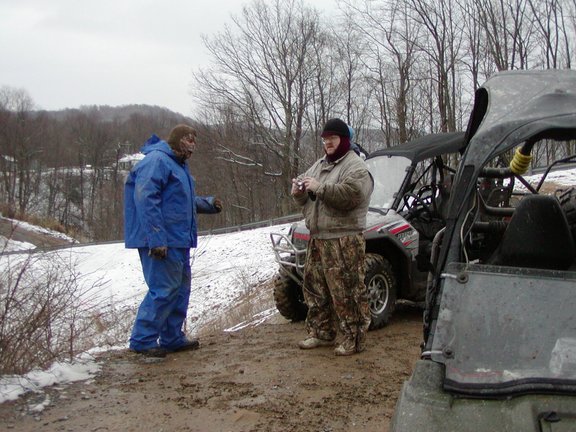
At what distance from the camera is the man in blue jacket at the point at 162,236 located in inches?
199

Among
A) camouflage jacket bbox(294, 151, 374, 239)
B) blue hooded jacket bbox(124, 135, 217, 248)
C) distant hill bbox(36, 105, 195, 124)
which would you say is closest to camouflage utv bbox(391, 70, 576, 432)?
camouflage jacket bbox(294, 151, 374, 239)

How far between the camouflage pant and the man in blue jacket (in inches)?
46.9

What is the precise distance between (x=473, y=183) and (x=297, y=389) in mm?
2199

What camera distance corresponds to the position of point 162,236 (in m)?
5.04

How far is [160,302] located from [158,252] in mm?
459

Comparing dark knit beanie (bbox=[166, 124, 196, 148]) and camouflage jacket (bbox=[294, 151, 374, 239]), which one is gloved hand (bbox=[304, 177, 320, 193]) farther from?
dark knit beanie (bbox=[166, 124, 196, 148])

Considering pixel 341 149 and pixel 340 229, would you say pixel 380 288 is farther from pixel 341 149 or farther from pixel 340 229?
pixel 341 149

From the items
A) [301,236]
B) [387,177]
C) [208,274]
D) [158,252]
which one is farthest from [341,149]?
[208,274]

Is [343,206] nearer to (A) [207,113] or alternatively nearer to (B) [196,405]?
(B) [196,405]

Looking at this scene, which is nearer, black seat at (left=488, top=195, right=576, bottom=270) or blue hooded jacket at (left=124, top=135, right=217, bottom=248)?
black seat at (left=488, top=195, right=576, bottom=270)

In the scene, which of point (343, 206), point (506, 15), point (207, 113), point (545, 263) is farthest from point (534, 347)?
point (207, 113)

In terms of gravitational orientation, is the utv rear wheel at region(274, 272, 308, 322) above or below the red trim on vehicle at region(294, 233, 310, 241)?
below

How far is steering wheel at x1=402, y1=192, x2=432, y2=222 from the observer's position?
6860mm

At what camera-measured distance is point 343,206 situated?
15.9ft
